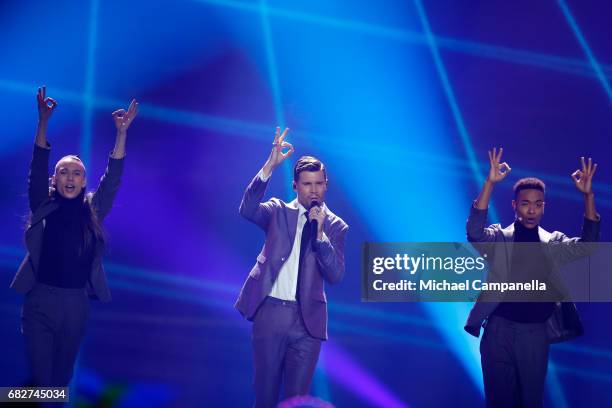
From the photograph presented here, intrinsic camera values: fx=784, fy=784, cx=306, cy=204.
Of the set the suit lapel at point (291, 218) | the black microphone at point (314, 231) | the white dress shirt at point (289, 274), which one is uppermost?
the suit lapel at point (291, 218)

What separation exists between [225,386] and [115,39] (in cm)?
253

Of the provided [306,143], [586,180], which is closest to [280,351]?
[586,180]

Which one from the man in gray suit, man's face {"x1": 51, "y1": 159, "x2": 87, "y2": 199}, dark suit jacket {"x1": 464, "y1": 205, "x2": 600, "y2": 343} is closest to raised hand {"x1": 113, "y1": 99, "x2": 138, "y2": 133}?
the man in gray suit

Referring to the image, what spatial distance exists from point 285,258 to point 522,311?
1.22 metres

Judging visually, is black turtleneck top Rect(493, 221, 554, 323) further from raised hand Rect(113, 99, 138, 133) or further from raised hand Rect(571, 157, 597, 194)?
raised hand Rect(113, 99, 138, 133)

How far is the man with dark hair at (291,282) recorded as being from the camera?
3.84 m

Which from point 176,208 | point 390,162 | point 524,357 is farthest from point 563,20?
point 176,208

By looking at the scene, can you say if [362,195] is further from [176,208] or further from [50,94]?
[50,94]

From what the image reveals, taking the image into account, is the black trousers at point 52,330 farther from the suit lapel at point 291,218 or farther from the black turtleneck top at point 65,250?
the suit lapel at point 291,218

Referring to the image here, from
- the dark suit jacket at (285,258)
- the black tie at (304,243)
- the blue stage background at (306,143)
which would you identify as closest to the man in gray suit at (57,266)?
the dark suit jacket at (285,258)

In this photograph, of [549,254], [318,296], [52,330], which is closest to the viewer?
[52,330]

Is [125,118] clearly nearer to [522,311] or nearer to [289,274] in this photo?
[289,274]

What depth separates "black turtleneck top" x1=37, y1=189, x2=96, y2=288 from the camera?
3.86 meters

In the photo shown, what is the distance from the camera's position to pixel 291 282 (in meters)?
3.97
